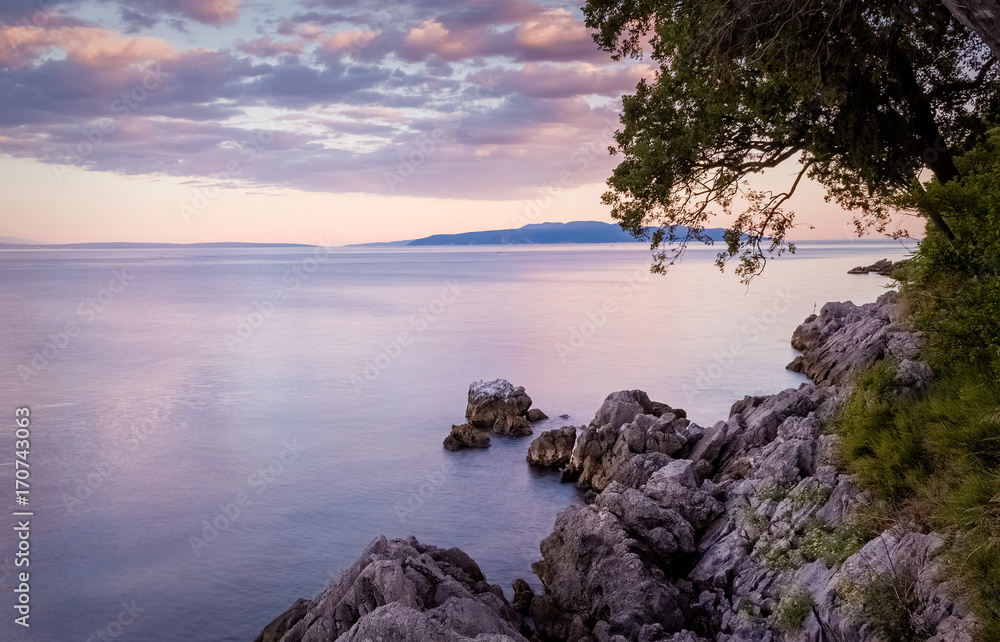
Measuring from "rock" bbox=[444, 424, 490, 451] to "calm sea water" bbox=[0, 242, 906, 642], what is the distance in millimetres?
422

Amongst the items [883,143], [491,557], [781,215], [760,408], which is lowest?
[491,557]

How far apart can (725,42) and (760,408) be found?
35.5 feet

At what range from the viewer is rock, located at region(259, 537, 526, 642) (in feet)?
32.6

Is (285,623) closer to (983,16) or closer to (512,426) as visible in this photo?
(983,16)

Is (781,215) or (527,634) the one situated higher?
(781,215)

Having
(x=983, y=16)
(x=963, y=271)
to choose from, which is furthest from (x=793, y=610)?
(x=983, y=16)

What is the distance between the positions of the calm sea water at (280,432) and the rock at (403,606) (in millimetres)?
4565

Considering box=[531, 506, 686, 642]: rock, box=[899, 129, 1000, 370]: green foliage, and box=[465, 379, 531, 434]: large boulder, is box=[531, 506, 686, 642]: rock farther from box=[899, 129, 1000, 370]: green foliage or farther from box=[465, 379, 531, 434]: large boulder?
box=[465, 379, 531, 434]: large boulder

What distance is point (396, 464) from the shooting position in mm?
27172

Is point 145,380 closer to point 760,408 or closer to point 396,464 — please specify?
point 396,464

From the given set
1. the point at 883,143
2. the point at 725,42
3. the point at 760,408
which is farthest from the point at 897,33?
the point at 760,408

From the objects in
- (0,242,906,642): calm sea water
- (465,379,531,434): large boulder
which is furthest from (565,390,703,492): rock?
(465,379,531,434): large boulder

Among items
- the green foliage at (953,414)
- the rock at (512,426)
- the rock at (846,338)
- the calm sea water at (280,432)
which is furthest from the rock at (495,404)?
the green foliage at (953,414)

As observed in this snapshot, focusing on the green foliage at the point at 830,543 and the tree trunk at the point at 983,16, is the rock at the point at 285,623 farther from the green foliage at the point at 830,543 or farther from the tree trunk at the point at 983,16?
the tree trunk at the point at 983,16
